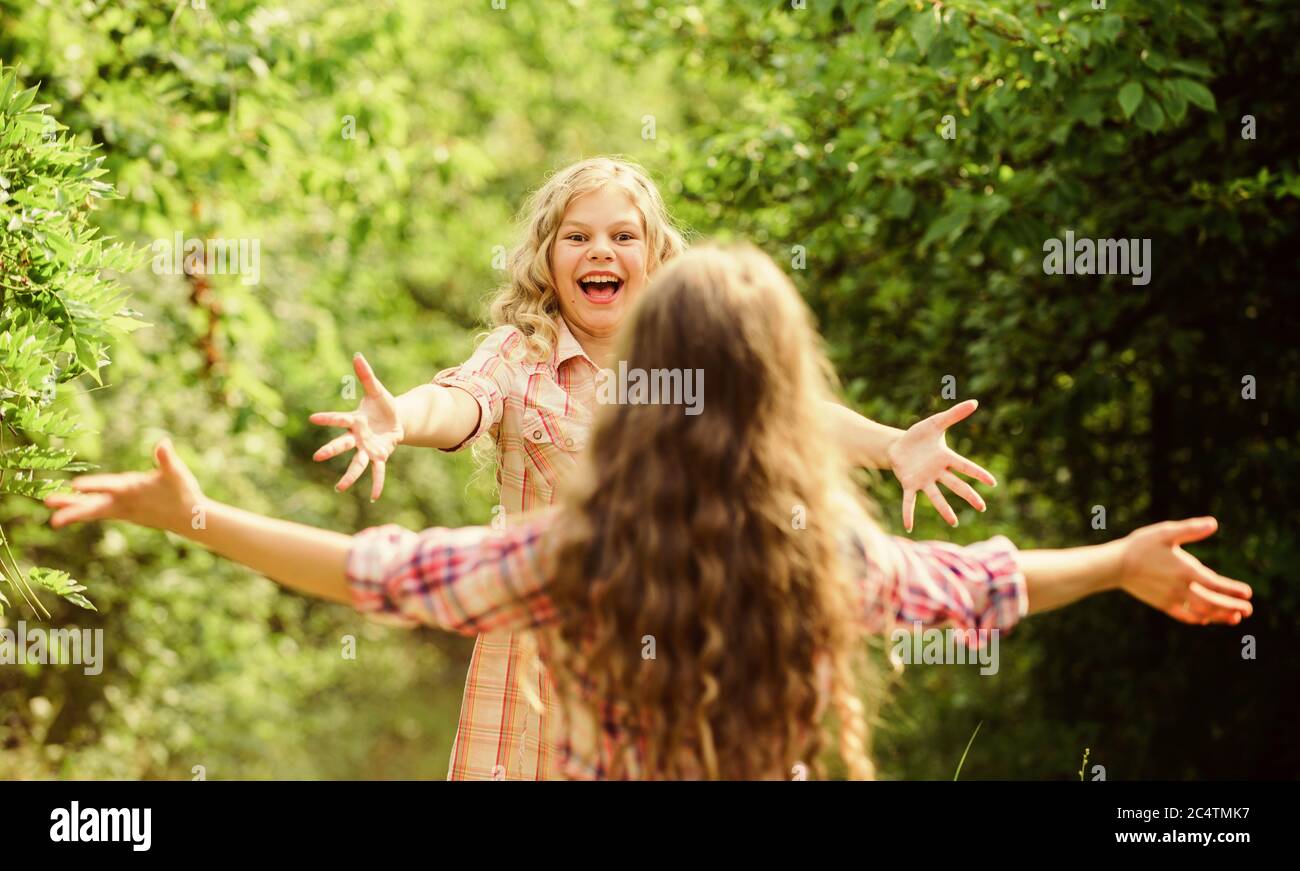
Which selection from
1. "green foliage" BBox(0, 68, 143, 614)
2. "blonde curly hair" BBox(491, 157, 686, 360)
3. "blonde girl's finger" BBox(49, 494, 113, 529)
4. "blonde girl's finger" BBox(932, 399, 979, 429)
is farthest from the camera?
"blonde curly hair" BBox(491, 157, 686, 360)

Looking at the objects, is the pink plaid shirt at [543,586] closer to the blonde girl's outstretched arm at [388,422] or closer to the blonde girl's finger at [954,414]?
the blonde girl's outstretched arm at [388,422]

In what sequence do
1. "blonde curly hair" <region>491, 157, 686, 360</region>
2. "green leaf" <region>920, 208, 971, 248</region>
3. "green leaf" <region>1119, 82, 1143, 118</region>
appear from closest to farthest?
"blonde curly hair" <region>491, 157, 686, 360</region> → "green leaf" <region>1119, 82, 1143, 118</region> → "green leaf" <region>920, 208, 971, 248</region>

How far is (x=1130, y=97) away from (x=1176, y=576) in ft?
7.06

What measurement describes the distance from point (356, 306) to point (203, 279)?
4.84 meters

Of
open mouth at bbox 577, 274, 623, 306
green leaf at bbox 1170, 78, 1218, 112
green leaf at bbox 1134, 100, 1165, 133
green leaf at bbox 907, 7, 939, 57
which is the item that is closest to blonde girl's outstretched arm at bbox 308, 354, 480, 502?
open mouth at bbox 577, 274, 623, 306

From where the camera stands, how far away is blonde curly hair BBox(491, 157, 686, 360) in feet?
10.2

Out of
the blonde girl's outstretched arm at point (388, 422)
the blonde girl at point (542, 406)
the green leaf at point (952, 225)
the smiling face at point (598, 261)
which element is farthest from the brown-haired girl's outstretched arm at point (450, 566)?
the green leaf at point (952, 225)

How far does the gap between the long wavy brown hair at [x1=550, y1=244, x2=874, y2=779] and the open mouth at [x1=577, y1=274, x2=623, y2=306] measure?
989 millimetres

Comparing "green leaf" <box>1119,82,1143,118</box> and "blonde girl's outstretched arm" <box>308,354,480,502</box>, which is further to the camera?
"green leaf" <box>1119,82,1143,118</box>

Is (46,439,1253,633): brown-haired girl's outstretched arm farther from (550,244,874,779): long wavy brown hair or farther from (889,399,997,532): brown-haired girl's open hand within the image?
(889,399,997,532): brown-haired girl's open hand

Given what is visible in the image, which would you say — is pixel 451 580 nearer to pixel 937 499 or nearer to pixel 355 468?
pixel 355 468

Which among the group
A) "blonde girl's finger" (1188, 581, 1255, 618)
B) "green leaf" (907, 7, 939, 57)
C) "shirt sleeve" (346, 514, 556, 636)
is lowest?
"blonde girl's finger" (1188, 581, 1255, 618)
